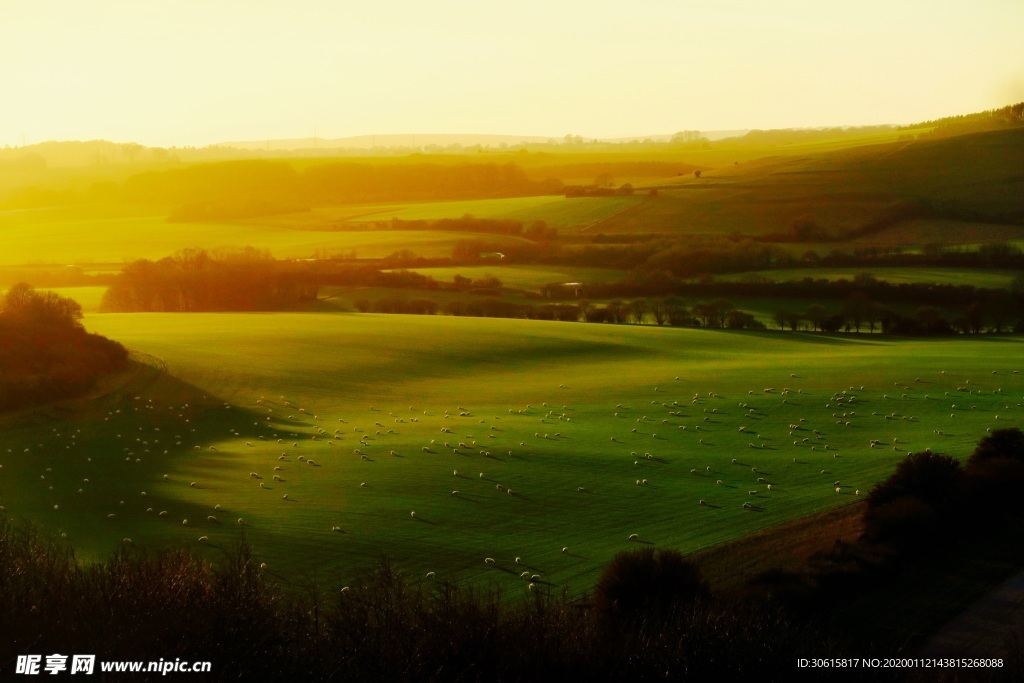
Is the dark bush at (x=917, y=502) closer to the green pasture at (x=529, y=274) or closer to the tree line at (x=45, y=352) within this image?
the tree line at (x=45, y=352)

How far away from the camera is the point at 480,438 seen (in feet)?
108

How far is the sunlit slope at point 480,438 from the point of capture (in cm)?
2238

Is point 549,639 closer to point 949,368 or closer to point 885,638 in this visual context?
point 885,638

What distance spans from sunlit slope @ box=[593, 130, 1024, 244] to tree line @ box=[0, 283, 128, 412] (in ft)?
181

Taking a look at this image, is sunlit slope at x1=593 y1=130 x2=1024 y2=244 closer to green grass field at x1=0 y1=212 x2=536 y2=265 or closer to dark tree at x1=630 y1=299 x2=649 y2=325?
green grass field at x1=0 y1=212 x2=536 y2=265

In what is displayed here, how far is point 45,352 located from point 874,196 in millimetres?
73638

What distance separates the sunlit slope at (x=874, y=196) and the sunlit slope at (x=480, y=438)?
→ 31.6m

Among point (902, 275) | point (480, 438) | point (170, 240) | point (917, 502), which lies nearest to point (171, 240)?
point (170, 240)

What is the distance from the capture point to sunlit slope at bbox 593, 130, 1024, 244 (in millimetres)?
85375

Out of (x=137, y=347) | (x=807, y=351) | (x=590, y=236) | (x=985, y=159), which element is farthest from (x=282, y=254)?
(x=985, y=159)

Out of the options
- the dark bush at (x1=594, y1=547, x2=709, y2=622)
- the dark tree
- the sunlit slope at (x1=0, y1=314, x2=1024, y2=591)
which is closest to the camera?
the dark bush at (x1=594, y1=547, x2=709, y2=622)

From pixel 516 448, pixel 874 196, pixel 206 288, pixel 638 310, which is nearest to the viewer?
pixel 516 448

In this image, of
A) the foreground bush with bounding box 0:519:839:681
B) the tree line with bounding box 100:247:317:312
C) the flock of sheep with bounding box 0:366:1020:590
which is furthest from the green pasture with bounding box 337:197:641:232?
the foreground bush with bounding box 0:519:839:681

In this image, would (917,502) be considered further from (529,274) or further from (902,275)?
(529,274)
